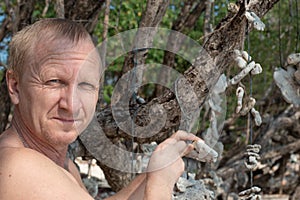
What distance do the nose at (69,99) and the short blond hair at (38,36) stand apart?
106mm

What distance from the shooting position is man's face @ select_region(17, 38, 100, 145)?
1267 mm

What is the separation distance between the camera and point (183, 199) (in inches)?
66.2

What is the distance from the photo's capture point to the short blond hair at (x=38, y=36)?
1293 millimetres

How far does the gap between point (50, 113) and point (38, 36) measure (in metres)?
0.17

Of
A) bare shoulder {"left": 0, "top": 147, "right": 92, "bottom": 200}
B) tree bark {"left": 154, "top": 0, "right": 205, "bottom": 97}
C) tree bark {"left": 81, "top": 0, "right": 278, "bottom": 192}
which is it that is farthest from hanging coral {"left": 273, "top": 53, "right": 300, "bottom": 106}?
tree bark {"left": 154, "top": 0, "right": 205, "bottom": 97}

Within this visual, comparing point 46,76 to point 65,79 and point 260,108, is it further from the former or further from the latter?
point 260,108

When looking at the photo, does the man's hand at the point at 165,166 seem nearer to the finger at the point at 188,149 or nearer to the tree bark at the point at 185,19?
the finger at the point at 188,149

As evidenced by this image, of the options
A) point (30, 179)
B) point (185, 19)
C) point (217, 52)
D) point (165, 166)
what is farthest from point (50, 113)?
point (185, 19)

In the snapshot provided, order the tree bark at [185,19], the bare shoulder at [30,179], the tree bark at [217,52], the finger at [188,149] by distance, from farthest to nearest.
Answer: the tree bark at [185,19] < the tree bark at [217,52] < the finger at [188,149] < the bare shoulder at [30,179]

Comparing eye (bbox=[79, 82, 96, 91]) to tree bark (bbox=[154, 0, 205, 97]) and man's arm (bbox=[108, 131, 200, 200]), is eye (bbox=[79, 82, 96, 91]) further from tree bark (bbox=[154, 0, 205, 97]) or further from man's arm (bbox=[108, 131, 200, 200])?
tree bark (bbox=[154, 0, 205, 97])

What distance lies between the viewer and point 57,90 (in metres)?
1.27

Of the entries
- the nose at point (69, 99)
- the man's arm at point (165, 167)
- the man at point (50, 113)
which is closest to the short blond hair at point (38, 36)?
the man at point (50, 113)

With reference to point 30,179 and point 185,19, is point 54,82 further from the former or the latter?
point 185,19

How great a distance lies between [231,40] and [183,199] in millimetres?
482
